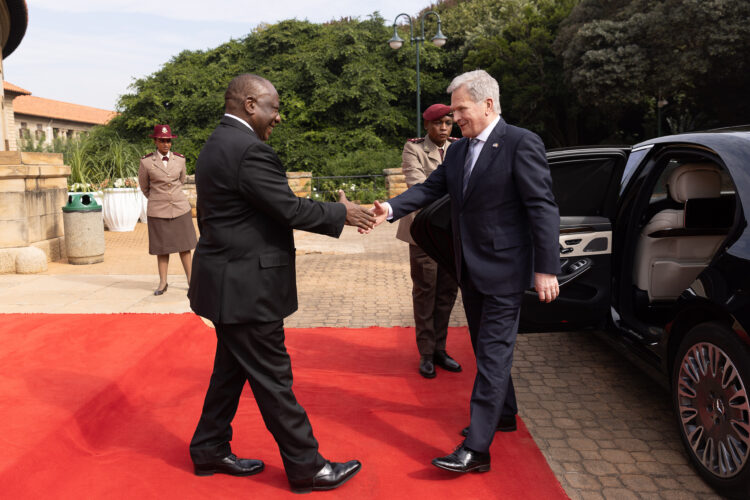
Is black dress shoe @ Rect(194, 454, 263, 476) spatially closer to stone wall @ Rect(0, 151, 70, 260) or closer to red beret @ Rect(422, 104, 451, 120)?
red beret @ Rect(422, 104, 451, 120)

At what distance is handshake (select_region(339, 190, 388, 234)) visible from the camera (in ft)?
11.1

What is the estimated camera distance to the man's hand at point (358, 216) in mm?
Result: 3367

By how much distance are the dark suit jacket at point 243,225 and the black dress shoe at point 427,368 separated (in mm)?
2021

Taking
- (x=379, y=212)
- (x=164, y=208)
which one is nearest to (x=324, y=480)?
(x=379, y=212)

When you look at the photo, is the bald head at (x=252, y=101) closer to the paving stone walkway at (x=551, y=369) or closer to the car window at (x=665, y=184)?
the paving stone walkway at (x=551, y=369)

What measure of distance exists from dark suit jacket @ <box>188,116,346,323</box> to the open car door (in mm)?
1110

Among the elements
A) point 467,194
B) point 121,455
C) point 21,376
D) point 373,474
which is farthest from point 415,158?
point 21,376

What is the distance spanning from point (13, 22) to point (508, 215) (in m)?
12.9

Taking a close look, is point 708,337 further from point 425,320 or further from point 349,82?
point 349,82

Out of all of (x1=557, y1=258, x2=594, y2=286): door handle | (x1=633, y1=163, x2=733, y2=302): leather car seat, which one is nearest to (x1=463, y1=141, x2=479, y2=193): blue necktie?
(x1=557, y1=258, x2=594, y2=286): door handle

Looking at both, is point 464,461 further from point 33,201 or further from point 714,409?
point 33,201

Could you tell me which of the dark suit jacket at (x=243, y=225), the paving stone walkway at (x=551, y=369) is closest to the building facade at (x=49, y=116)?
the paving stone walkway at (x=551, y=369)

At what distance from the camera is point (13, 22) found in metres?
12.6

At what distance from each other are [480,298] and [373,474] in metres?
1.10
